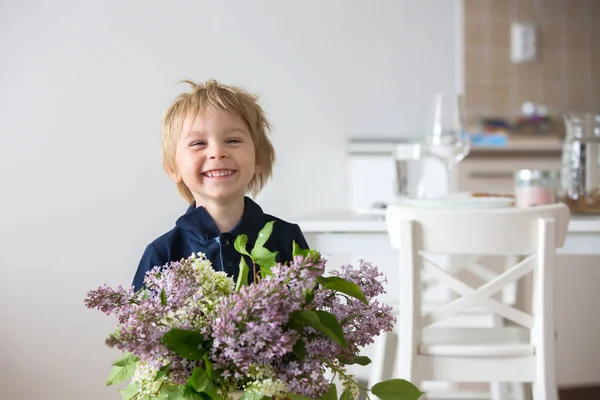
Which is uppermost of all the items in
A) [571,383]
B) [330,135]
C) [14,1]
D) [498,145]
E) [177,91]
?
[14,1]

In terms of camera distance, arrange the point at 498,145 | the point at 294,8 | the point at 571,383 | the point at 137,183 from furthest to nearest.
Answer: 1. the point at 498,145
2. the point at 571,383
3. the point at 294,8
4. the point at 137,183

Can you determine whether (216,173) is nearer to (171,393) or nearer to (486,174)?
(171,393)

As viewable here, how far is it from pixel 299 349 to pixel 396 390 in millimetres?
95

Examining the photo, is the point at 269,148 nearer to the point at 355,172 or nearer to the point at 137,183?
the point at 137,183

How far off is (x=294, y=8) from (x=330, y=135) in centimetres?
32

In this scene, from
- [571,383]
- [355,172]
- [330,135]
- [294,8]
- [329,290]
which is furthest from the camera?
[355,172]

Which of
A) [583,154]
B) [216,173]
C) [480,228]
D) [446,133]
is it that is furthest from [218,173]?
[583,154]

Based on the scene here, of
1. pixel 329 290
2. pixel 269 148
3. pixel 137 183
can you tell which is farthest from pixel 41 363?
pixel 329 290

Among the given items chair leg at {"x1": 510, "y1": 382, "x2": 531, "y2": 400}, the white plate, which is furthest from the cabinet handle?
the white plate

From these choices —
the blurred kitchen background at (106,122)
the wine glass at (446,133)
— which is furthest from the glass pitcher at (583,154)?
the blurred kitchen background at (106,122)

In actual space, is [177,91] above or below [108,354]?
above

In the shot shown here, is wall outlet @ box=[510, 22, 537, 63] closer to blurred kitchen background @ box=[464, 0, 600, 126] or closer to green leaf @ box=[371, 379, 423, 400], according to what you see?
blurred kitchen background @ box=[464, 0, 600, 126]

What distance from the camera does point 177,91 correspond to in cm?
106

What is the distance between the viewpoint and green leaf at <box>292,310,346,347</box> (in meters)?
0.57
